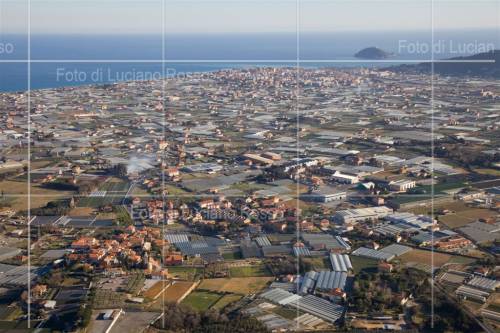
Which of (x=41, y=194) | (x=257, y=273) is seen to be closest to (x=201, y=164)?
(x=41, y=194)

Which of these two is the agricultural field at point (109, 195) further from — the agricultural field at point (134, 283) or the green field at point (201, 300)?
the green field at point (201, 300)

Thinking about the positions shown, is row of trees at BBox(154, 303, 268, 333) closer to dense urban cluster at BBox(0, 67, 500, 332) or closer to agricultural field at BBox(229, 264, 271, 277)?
dense urban cluster at BBox(0, 67, 500, 332)

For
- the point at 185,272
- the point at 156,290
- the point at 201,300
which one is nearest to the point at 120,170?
the point at 185,272

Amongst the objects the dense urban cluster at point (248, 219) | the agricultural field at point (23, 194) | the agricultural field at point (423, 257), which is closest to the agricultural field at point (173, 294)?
the dense urban cluster at point (248, 219)

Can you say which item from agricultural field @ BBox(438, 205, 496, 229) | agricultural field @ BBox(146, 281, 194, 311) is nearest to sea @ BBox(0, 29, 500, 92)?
agricultural field @ BBox(438, 205, 496, 229)

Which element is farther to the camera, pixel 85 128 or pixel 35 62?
pixel 35 62

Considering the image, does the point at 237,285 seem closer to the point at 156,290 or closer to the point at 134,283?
the point at 156,290

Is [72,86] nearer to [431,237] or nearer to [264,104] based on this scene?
[264,104]
